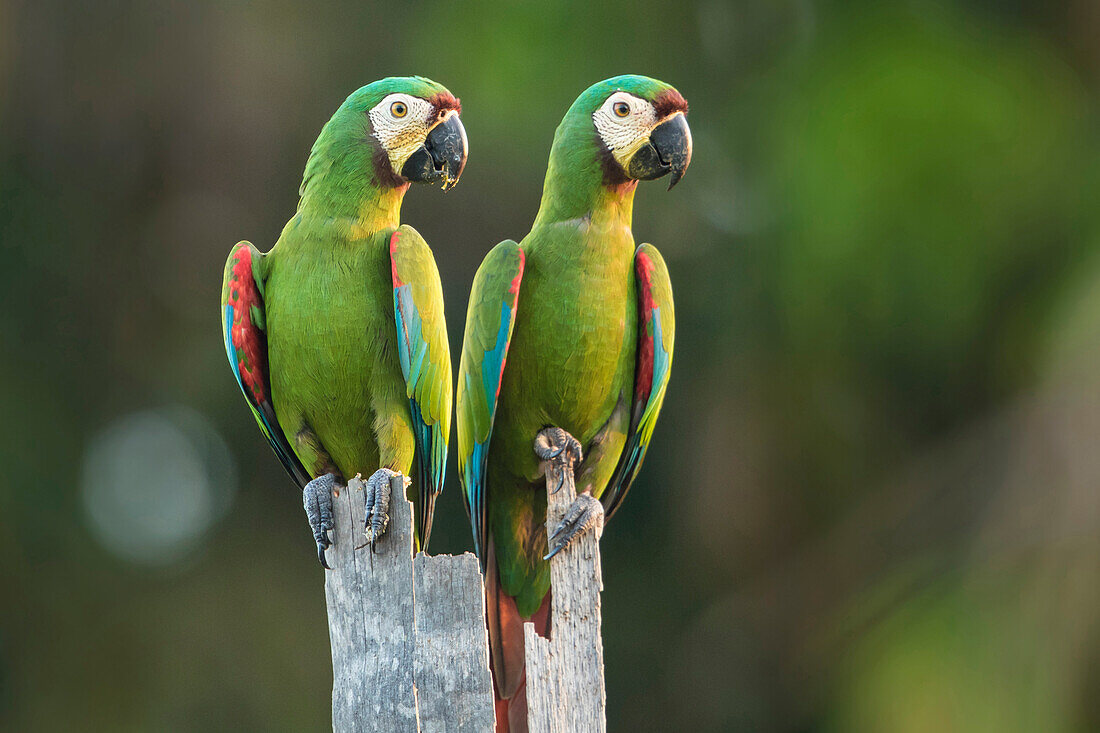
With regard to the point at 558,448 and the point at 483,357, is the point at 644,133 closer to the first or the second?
the point at 483,357

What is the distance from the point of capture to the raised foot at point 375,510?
301cm

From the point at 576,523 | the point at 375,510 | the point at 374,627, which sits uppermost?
the point at 375,510

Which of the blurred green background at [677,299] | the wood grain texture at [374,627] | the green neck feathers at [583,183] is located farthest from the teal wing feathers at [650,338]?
the blurred green background at [677,299]

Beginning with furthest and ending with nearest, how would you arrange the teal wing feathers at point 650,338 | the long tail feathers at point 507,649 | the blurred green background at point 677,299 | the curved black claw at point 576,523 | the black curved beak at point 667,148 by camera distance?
the blurred green background at point 677,299 → the teal wing feathers at point 650,338 → the black curved beak at point 667,148 → the long tail feathers at point 507,649 → the curved black claw at point 576,523

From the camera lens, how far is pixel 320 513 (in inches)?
129

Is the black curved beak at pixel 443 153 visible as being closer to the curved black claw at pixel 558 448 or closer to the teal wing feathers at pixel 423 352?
the teal wing feathers at pixel 423 352

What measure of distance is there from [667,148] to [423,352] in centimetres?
107

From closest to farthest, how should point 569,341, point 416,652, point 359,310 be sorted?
point 416,652, point 359,310, point 569,341

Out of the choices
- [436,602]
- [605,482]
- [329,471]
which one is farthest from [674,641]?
[436,602]

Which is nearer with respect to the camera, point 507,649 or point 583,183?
point 507,649

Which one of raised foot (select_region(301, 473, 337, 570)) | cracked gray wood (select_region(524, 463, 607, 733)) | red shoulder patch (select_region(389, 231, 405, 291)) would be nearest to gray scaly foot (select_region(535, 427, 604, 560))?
cracked gray wood (select_region(524, 463, 607, 733))

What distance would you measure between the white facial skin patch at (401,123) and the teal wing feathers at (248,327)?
0.55 metres

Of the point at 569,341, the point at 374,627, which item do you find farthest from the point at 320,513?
the point at 569,341

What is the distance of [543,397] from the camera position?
3840 mm
